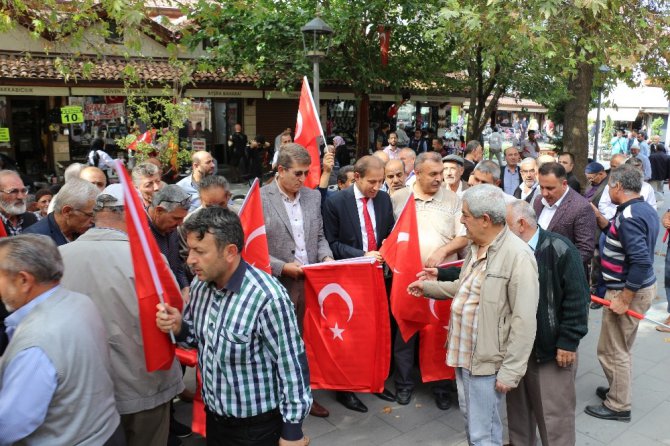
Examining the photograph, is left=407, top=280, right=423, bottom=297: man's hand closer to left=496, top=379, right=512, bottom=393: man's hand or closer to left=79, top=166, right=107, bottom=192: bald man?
left=496, top=379, right=512, bottom=393: man's hand

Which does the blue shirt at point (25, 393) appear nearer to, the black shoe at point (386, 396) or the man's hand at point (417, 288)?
the man's hand at point (417, 288)

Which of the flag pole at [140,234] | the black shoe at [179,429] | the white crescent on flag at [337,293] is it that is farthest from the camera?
the white crescent on flag at [337,293]

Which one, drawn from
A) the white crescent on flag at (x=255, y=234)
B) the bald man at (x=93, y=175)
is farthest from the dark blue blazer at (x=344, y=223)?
the bald man at (x=93, y=175)

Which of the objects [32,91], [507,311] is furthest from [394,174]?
[32,91]

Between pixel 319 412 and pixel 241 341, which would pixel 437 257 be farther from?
pixel 241 341

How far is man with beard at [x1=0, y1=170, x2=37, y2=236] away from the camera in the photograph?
447 centimetres

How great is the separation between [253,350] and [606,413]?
347 cm

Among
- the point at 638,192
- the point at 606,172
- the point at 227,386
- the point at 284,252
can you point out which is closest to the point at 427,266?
the point at 284,252

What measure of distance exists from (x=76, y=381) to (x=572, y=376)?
9.65 ft

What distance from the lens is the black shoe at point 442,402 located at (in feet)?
15.7

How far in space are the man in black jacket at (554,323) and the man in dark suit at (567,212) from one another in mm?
1256

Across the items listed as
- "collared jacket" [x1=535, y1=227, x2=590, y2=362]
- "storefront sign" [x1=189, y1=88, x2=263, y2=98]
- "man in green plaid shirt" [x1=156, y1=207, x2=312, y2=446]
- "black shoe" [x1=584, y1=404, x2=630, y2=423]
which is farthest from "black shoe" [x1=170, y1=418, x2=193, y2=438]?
"storefront sign" [x1=189, y1=88, x2=263, y2=98]

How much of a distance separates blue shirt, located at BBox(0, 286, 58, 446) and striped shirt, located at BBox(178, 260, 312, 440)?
2.22 ft

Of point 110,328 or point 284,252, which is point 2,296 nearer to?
point 110,328
